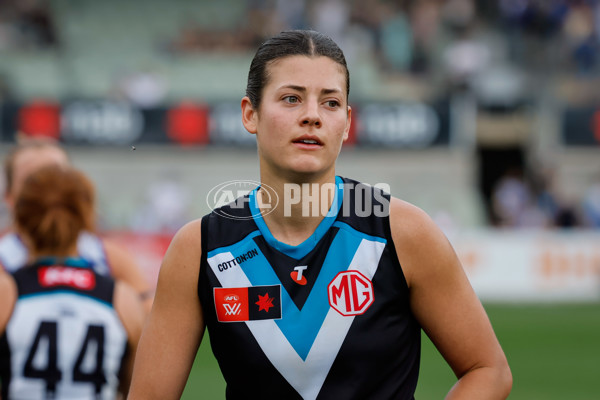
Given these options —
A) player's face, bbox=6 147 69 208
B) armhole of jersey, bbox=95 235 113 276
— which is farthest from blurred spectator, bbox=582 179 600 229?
armhole of jersey, bbox=95 235 113 276

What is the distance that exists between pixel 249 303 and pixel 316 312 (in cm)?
19

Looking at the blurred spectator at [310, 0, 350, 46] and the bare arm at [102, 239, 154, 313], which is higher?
the blurred spectator at [310, 0, 350, 46]

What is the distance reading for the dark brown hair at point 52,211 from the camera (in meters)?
3.91

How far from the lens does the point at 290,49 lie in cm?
274

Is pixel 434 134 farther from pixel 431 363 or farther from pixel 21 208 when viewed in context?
pixel 21 208

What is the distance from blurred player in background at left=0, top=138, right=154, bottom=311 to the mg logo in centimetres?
159

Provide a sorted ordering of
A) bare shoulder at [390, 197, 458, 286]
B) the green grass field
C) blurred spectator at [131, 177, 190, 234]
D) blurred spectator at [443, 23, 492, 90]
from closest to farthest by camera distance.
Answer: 1. bare shoulder at [390, 197, 458, 286]
2. the green grass field
3. blurred spectator at [131, 177, 190, 234]
4. blurred spectator at [443, 23, 492, 90]

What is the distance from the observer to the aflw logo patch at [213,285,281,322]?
9.00ft

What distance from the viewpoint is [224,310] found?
109 inches

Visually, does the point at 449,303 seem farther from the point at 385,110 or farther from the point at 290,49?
the point at 385,110

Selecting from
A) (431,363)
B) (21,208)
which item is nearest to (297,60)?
(21,208)

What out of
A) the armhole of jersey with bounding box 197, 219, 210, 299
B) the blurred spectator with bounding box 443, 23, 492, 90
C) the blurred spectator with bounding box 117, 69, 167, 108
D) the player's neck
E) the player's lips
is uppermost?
the blurred spectator with bounding box 443, 23, 492, 90

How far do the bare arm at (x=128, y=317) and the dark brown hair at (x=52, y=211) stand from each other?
0.28m

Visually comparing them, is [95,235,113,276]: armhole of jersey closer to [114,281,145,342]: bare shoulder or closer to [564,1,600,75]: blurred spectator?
[114,281,145,342]: bare shoulder
